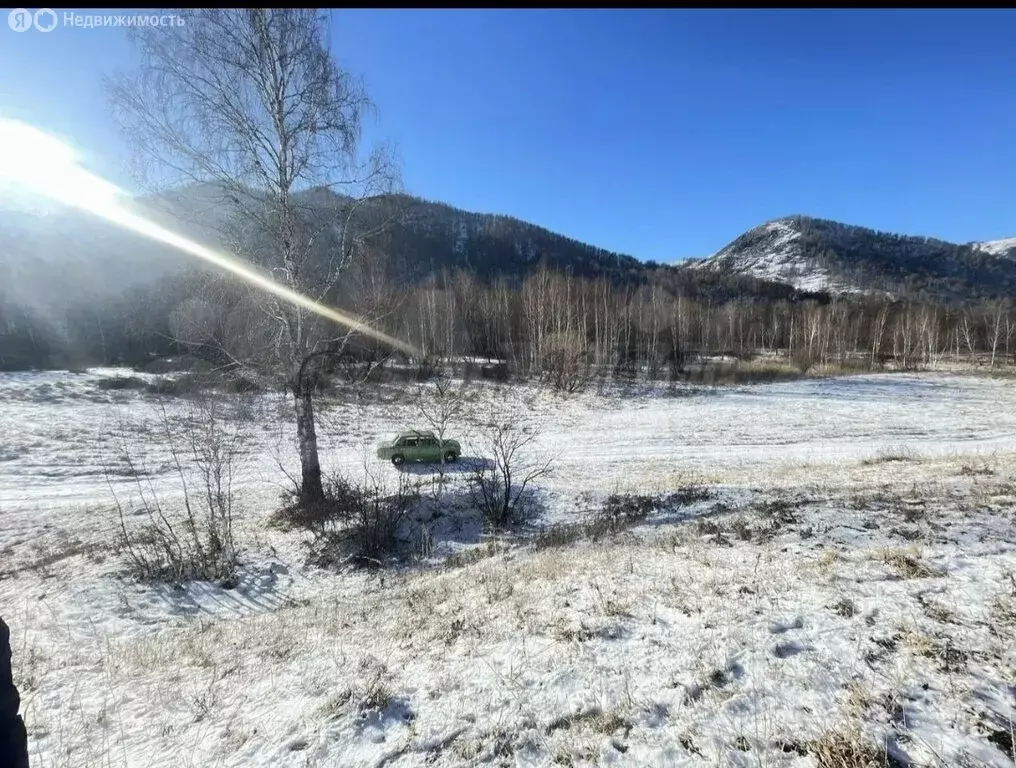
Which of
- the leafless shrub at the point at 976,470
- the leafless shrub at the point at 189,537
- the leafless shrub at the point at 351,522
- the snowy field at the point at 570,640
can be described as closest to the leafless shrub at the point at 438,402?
the leafless shrub at the point at 351,522

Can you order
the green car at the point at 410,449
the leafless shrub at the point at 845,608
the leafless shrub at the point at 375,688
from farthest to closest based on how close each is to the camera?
the green car at the point at 410,449
the leafless shrub at the point at 845,608
the leafless shrub at the point at 375,688

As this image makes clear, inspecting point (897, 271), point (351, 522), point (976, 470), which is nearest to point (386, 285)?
point (351, 522)

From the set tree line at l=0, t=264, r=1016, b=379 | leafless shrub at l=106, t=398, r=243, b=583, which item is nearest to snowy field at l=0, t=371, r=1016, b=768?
leafless shrub at l=106, t=398, r=243, b=583

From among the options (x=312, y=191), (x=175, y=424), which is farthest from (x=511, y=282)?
(x=312, y=191)

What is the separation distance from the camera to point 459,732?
3.08m

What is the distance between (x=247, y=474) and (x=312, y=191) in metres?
10.0

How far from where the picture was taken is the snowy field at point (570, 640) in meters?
2.87

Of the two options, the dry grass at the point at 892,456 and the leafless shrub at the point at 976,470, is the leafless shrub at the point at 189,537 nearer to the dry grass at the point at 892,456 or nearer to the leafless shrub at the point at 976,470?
the leafless shrub at the point at 976,470

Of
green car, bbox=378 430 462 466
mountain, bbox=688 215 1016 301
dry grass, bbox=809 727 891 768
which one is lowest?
green car, bbox=378 430 462 466

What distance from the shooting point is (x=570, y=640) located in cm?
405

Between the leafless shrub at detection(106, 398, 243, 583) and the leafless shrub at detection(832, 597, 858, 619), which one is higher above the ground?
the leafless shrub at detection(832, 597, 858, 619)

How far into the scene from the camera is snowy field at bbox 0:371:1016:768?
287cm

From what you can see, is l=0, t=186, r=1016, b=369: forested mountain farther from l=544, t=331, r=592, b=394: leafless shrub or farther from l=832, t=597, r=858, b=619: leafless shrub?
l=832, t=597, r=858, b=619: leafless shrub

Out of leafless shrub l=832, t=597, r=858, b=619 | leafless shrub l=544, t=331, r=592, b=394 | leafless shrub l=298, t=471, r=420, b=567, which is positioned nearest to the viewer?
leafless shrub l=832, t=597, r=858, b=619
